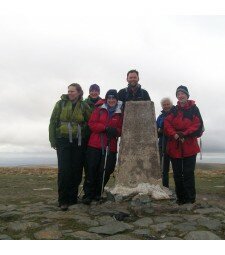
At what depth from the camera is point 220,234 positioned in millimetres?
6062

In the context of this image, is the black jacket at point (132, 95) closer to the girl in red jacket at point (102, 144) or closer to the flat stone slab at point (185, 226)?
the girl in red jacket at point (102, 144)

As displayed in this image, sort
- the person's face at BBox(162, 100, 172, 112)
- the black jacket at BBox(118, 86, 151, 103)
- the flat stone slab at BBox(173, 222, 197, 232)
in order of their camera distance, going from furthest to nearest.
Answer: the person's face at BBox(162, 100, 172, 112), the black jacket at BBox(118, 86, 151, 103), the flat stone slab at BBox(173, 222, 197, 232)

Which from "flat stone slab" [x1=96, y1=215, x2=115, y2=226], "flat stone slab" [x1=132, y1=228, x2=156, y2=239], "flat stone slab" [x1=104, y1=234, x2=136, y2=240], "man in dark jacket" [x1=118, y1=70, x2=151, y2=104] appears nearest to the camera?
"flat stone slab" [x1=104, y1=234, x2=136, y2=240]

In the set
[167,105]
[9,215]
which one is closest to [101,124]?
[167,105]

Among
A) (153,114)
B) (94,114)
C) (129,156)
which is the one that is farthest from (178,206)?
(94,114)

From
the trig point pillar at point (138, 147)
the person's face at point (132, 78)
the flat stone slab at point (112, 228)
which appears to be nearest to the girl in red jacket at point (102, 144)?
the trig point pillar at point (138, 147)

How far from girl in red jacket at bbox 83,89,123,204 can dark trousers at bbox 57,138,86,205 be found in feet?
0.84

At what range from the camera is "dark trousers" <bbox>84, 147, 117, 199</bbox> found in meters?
8.45

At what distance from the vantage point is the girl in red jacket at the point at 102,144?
8.39 metres

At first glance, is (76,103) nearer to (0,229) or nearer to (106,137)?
(106,137)

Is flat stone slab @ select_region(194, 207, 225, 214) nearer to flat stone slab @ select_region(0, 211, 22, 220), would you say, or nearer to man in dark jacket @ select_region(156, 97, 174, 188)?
man in dark jacket @ select_region(156, 97, 174, 188)

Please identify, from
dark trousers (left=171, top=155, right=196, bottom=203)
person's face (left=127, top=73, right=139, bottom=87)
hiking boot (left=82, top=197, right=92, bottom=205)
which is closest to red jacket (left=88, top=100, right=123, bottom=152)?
person's face (left=127, top=73, right=139, bottom=87)

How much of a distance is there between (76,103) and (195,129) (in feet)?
9.30

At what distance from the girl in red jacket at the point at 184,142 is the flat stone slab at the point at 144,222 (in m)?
1.87
